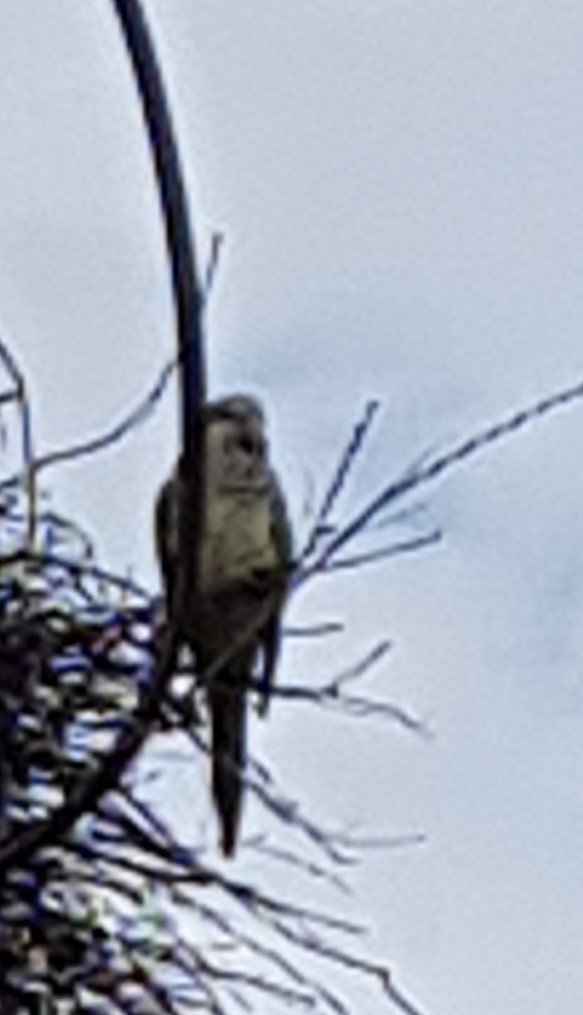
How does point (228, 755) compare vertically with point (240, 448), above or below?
below

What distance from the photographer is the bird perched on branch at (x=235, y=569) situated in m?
1.88

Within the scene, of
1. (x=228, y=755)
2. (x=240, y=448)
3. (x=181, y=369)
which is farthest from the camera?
(x=240, y=448)

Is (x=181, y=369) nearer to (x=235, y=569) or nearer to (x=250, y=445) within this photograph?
(x=235, y=569)

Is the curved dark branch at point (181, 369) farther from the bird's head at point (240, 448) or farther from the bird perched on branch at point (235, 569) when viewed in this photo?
the bird's head at point (240, 448)

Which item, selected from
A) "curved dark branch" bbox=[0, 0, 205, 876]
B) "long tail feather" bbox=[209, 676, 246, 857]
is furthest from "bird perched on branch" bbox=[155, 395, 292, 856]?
"curved dark branch" bbox=[0, 0, 205, 876]

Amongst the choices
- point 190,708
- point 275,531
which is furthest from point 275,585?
point 275,531

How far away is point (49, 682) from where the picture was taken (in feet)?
7.68

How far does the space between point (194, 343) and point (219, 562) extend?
2.32 feet

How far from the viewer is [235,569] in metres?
2.20

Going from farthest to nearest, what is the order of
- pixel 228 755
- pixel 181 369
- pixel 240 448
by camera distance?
pixel 240 448 < pixel 228 755 < pixel 181 369

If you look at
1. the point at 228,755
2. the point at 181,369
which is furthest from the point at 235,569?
the point at 181,369

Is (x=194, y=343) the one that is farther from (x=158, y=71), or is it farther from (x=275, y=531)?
(x=275, y=531)

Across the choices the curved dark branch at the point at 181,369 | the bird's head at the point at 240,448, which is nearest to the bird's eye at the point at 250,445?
the bird's head at the point at 240,448

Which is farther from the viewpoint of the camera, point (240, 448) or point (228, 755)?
point (240, 448)
